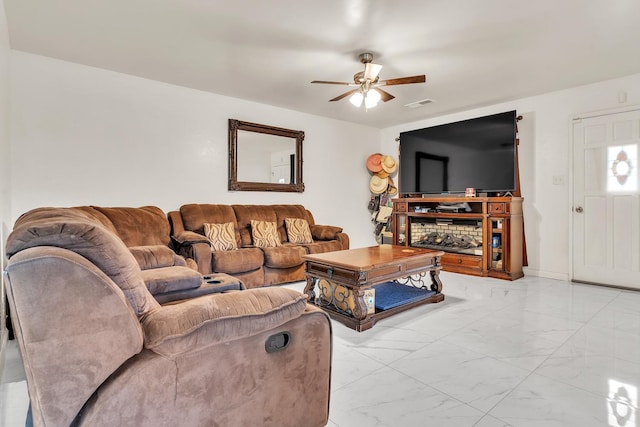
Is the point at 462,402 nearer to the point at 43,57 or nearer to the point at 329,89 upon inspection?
the point at 329,89

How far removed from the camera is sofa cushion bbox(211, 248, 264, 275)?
135 inches

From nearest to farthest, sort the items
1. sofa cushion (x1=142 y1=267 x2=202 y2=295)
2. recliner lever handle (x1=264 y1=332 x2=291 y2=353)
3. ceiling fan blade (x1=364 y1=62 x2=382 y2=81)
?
1. recliner lever handle (x1=264 y1=332 x2=291 y2=353)
2. sofa cushion (x1=142 y1=267 x2=202 y2=295)
3. ceiling fan blade (x1=364 y1=62 x2=382 y2=81)

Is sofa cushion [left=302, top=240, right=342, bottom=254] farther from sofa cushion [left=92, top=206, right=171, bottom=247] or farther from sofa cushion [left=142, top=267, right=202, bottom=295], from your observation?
sofa cushion [left=142, top=267, right=202, bottom=295]

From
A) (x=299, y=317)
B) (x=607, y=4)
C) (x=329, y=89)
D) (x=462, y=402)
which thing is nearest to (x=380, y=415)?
(x=462, y=402)

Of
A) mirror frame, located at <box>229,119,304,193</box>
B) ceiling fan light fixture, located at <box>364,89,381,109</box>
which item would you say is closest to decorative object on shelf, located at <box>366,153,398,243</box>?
mirror frame, located at <box>229,119,304,193</box>

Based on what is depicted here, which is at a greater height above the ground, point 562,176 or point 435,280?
point 562,176

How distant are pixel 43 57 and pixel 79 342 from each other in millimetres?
3735

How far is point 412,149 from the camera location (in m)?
5.63

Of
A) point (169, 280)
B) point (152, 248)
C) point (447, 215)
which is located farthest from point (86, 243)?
point (447, 215)

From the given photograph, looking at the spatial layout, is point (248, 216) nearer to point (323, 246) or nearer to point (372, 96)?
point (323, 246)

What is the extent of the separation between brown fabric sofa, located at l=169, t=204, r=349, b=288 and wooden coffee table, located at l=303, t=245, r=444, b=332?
85cm

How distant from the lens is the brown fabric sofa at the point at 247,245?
3.41 metres

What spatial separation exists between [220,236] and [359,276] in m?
1.96

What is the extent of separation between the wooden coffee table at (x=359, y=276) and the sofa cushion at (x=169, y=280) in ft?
3.60
